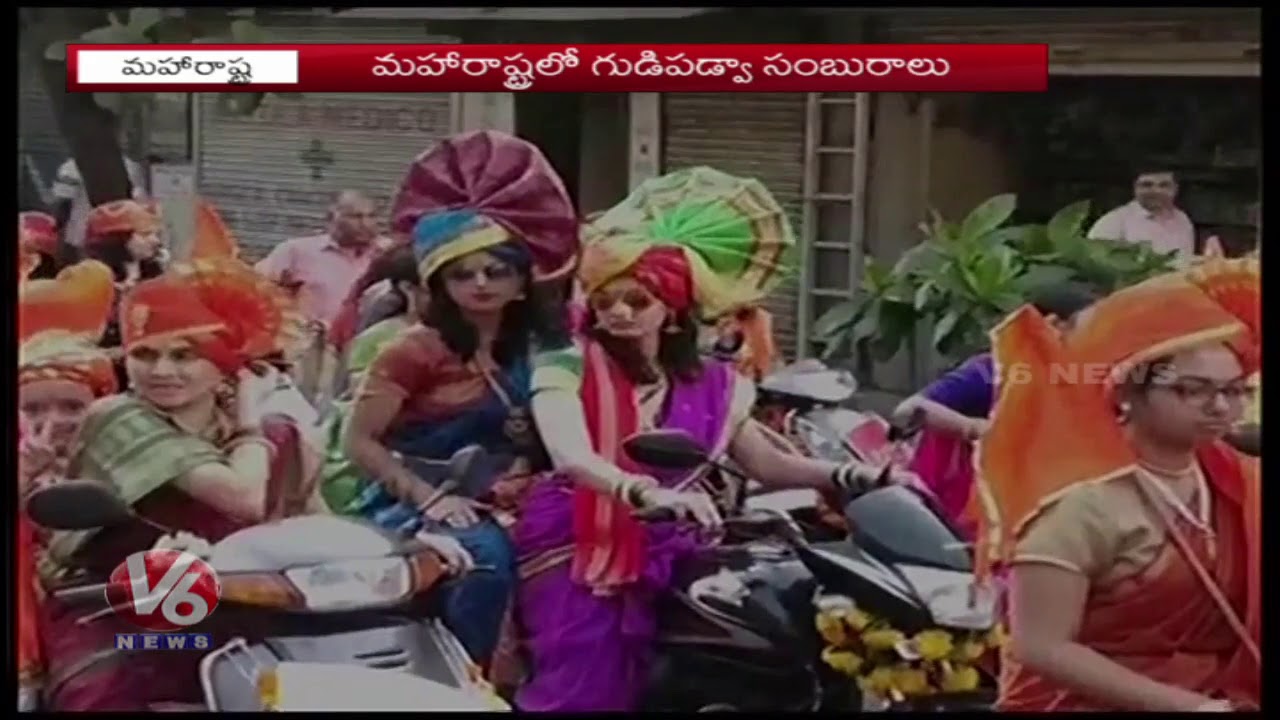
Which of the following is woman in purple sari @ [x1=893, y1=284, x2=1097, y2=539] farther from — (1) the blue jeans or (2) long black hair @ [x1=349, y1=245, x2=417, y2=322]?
(2) long black hair @ [x1=349, y1=245, x2=417, y2=322]

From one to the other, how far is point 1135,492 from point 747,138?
1.12 metres

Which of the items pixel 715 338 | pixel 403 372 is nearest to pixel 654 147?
pixel 715 338

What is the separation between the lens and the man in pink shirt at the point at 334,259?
423 centimetres

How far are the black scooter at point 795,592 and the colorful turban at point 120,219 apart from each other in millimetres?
1140

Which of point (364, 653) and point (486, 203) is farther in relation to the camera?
point (364, 653)

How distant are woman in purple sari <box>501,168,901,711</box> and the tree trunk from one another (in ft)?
3.30

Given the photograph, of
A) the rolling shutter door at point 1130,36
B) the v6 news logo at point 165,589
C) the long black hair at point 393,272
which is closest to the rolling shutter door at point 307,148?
the long black hair at point 393,272

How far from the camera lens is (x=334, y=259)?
13.9 ft

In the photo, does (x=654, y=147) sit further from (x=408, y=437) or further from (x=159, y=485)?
(x=159, y=485)

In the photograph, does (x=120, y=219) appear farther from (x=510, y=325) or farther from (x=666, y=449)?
(x=666, y=449)

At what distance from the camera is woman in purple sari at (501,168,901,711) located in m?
4.20

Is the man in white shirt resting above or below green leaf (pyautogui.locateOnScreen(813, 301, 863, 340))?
above

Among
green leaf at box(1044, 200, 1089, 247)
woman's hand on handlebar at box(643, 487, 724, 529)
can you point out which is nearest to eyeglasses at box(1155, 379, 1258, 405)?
green leaf at box(1044, 200, 1089, 247)

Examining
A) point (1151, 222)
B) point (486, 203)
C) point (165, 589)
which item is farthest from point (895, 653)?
point (165, 589)
